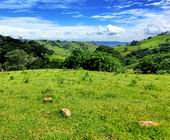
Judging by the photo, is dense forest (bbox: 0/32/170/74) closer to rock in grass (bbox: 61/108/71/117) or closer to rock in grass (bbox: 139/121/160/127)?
rock in grass (bbox: 61/108/71/117)

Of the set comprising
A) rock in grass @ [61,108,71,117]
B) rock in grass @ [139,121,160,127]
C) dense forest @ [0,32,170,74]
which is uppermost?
rock in grass @ [61,108,71,117]

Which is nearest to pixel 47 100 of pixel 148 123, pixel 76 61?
pixel 148 123

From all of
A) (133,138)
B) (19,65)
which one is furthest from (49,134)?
(19,65)

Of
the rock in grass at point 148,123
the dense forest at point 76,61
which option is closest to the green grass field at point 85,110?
the rock in grass at point 148,123

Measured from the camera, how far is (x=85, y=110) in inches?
756

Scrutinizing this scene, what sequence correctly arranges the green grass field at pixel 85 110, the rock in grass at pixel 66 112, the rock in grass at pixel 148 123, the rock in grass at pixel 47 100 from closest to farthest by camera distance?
the green grass field at pixel 85 110 → the rock in grass at pixel 148 123 → the rock in grass at pixel 66 112 → the rock in grass at pixel 47 100

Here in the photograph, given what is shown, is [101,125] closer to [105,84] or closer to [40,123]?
[40,123]

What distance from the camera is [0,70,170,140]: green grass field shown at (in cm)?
1602

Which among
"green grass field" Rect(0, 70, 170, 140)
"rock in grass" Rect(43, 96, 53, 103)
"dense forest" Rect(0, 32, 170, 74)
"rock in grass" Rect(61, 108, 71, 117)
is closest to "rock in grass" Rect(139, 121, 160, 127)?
"green grass field" Rect(0, 70, 170, 140)

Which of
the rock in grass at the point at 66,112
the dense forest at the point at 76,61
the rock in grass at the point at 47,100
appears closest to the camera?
the rock in grass at the point at 66,112

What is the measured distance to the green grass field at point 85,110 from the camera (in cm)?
1602

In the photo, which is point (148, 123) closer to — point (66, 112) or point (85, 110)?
point (85, 110)

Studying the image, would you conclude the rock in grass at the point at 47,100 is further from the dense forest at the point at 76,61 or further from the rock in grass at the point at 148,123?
the dense forest at the point at 76,61

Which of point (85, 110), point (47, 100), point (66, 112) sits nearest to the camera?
point (66, 112)
